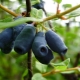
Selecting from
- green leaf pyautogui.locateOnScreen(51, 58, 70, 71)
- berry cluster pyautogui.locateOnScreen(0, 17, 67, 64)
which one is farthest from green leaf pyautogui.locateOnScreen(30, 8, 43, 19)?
green leaf pyautogui.locateOnScreen(51, 58, 70, 71)

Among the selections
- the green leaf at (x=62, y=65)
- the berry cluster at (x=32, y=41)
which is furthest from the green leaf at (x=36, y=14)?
the green leaf at (x=62, y=65)

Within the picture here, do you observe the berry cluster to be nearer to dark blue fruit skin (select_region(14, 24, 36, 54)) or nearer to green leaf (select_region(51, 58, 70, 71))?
dark blue fruit skin (select_region(14, 24, 36, 54))

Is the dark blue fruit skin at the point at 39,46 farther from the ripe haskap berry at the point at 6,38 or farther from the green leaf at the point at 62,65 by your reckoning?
the green leaf at the point at 62,65

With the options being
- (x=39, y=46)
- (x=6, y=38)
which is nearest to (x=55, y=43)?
(x=39, y=46)

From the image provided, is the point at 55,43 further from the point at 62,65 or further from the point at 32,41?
the point at 62,65

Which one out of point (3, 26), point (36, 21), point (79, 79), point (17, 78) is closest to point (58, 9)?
point (36, 21)

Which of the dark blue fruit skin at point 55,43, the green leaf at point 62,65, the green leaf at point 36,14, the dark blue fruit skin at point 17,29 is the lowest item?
the green leaf at point 62,65

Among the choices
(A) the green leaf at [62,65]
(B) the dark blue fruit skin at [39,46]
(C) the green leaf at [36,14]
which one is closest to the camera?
(B) the dark blue fruit skin at [39,46]

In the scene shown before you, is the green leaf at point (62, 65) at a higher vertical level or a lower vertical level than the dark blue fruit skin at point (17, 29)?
lower
